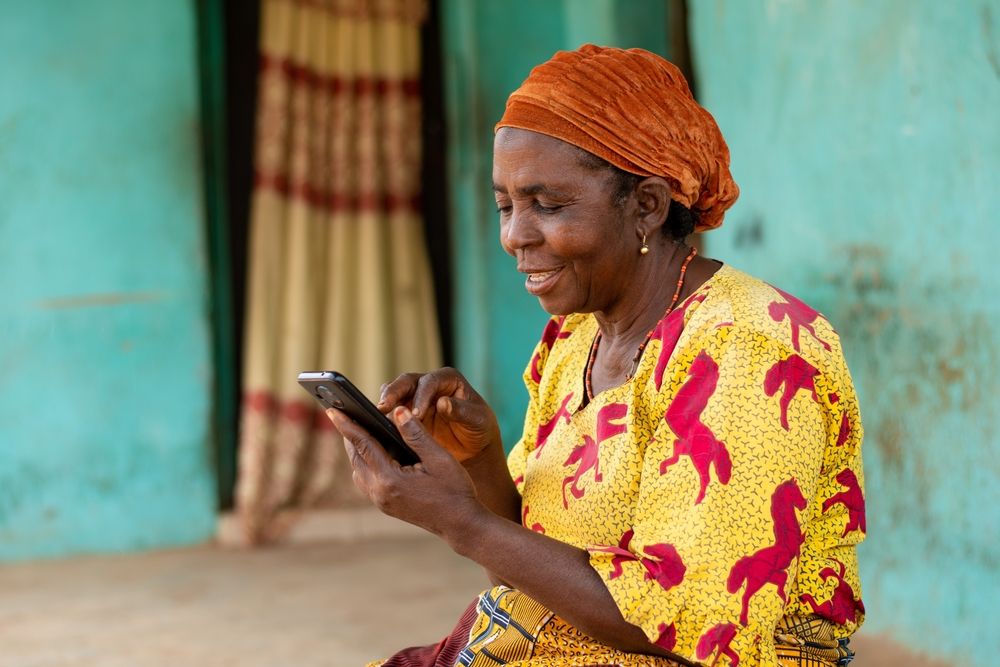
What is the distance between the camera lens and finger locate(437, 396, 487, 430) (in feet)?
6.97

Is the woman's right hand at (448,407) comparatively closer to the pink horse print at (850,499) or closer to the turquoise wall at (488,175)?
the pink horse print at (850,499)

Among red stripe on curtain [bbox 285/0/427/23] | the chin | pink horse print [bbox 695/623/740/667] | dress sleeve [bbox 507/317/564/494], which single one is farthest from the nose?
red stripe on curtain [bbox 285/0/427/23]

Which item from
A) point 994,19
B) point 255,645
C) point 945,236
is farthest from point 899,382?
point 255,645

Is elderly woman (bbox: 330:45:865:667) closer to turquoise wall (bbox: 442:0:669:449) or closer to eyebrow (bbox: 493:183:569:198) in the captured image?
eyebrow (bbox: 493:183:569:198)

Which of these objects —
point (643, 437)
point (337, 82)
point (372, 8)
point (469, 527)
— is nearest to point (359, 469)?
point (469, 527)

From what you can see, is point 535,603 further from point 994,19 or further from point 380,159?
point 380,159

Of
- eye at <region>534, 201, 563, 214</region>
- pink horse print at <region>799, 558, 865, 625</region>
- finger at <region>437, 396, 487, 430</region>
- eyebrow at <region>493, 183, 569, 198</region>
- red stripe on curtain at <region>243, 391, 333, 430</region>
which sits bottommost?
red stripe on curtain at <region>243, 391, 333, 430</region>

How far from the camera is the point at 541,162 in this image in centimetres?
198

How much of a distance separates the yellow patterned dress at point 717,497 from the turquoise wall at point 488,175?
3483 millimetres

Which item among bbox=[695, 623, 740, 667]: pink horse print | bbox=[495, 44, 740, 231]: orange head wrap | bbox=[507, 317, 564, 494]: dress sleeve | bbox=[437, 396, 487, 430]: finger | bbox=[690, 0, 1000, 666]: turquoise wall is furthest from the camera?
bbox=[690, 0, 1000, 666]: turquoise wall

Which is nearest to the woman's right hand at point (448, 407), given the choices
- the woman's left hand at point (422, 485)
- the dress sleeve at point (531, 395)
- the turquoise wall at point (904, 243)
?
the dress sleeve at point (531, 395)

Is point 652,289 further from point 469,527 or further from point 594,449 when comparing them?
point 469,527

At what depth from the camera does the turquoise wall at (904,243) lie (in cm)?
273

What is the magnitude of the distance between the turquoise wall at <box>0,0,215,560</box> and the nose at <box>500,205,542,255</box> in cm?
363
